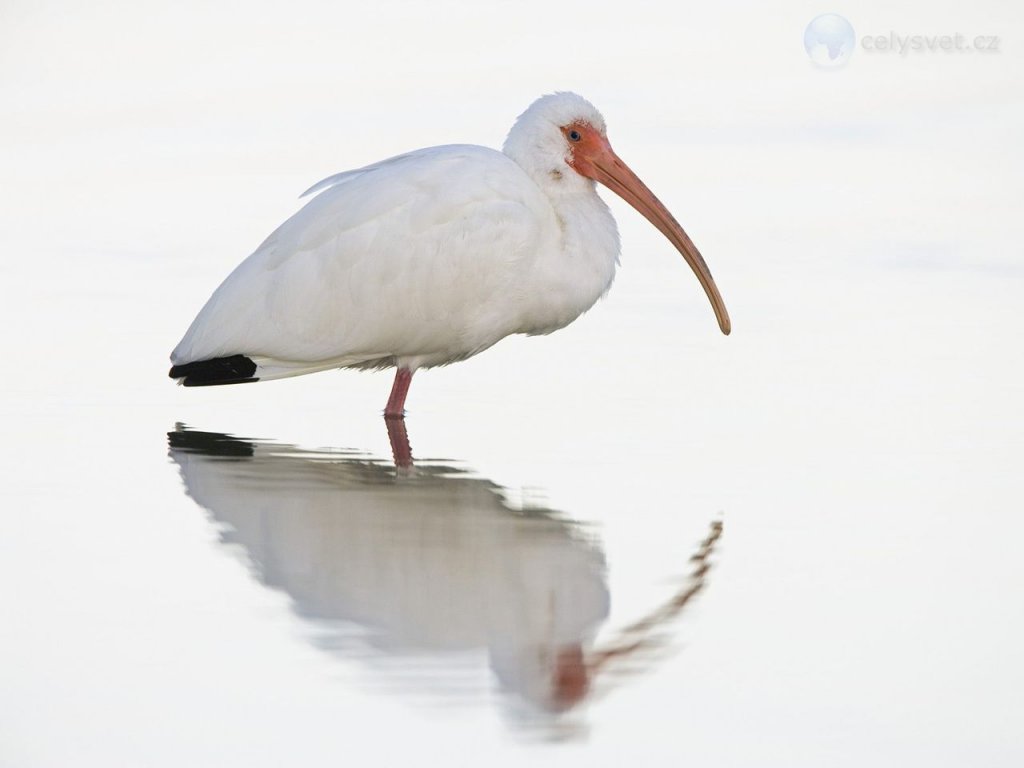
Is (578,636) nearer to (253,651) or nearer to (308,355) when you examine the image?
(253,651)

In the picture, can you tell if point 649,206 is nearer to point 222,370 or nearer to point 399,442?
point 399,442

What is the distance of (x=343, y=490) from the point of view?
9.27 meters

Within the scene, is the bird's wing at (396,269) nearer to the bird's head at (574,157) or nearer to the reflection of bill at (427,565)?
the bird's head at (574,157)

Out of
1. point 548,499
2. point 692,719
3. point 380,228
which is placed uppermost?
point 380,228

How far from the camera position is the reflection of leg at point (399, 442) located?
10291 millimetres

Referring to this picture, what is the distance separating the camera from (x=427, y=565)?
760 centimetres

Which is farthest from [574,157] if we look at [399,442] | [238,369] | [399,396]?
[238,369]

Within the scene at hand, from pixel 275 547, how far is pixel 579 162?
4.96m

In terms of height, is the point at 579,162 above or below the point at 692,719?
above

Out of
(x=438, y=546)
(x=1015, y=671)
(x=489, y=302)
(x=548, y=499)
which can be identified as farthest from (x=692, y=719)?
(x=489, y=302)

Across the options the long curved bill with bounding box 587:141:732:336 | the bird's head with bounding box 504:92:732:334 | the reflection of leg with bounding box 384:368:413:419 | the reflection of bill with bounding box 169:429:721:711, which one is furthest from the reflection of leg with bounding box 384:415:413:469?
the long curved bill with bounding box 587:141:732:336

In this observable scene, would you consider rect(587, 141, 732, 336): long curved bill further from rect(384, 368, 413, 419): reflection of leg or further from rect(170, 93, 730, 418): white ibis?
rect(384, 368, 413, 419): reflection of leg

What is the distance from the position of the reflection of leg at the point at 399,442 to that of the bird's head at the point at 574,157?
1924mm

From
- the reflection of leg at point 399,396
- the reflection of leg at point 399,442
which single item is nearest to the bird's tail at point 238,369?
the reflection of leg at point 399,396
